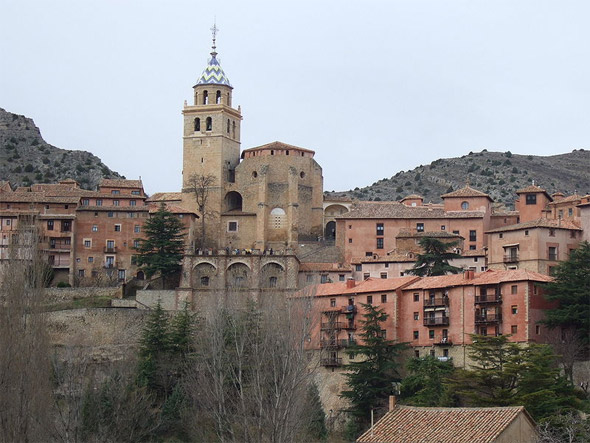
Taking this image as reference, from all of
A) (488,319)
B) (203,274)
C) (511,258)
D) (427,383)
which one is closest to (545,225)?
(511,258)

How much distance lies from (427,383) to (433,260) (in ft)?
58.5

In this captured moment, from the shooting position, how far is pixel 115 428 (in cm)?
5828

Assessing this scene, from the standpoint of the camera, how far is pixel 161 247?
82438 mm

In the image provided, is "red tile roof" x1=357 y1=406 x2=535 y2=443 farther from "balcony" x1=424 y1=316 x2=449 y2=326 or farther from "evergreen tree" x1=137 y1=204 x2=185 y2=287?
"evergreen tree" x1=137 y1=204 x2=185 y2=287

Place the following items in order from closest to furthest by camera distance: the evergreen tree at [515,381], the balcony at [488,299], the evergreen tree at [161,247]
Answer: the evergreen tree at [515,381]
the balcony at [488,299]
the evergreen tree at [161,247]

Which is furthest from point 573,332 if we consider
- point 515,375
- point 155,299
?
point 155,299

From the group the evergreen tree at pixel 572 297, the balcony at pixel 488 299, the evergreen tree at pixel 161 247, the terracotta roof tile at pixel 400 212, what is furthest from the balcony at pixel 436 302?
the evergreen tree at pixel 161 247

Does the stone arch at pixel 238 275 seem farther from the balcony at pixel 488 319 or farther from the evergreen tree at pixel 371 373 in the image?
the balcony at pixel 488 319

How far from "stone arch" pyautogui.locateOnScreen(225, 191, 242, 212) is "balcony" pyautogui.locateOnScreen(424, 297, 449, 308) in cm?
2827

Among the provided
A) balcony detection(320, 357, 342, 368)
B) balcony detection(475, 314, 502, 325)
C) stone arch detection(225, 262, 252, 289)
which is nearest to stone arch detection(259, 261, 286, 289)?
stone arch detection(225, 262, 252, 289)

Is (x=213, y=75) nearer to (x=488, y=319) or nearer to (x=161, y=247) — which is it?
(x=161, y=247)

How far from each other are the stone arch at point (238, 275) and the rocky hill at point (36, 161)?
35104 millimetres

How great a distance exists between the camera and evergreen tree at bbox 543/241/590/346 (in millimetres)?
64125

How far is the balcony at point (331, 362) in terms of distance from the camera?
2704 inches
